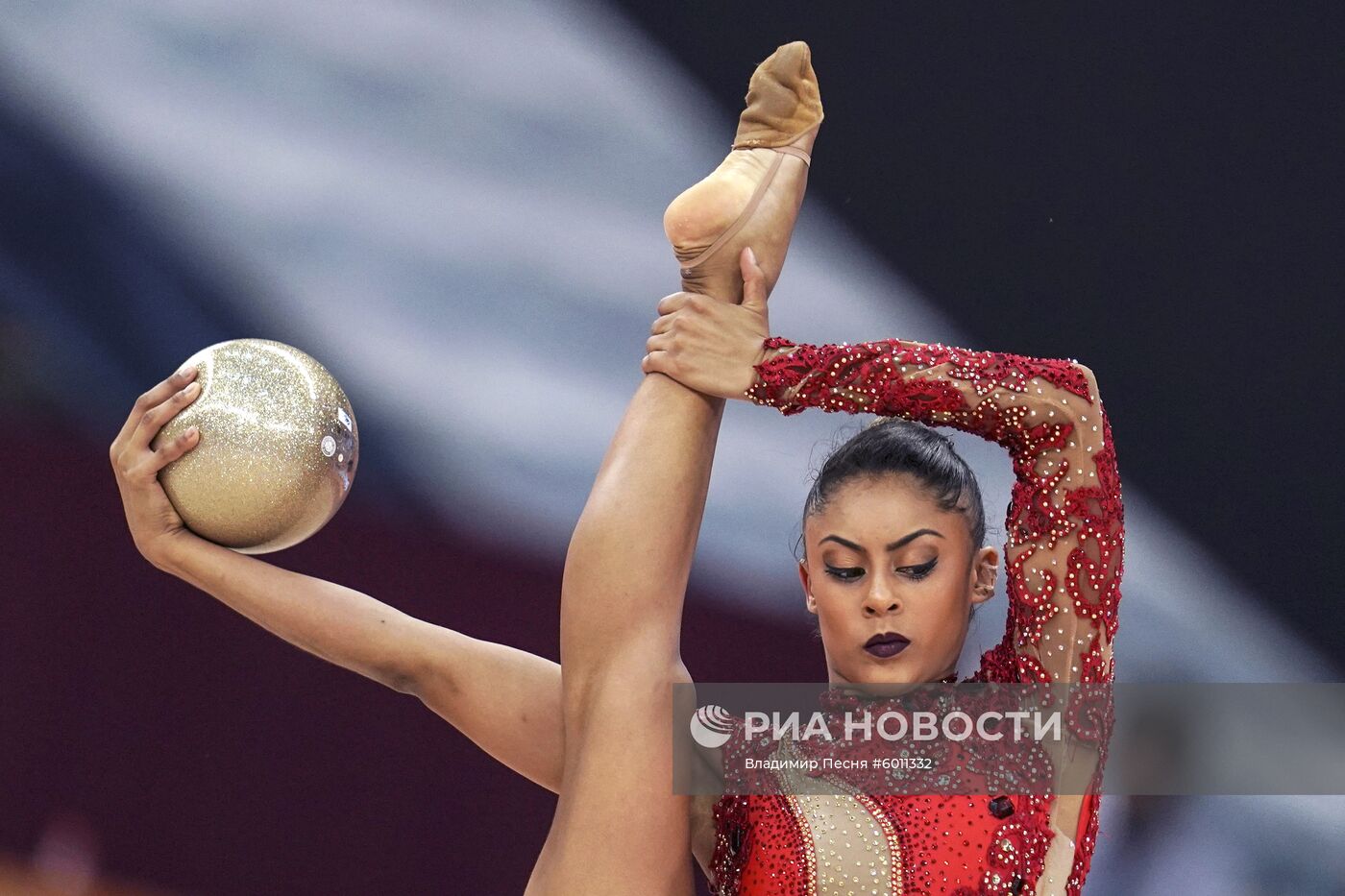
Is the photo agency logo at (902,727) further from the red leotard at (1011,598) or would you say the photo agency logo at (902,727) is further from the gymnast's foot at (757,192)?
the gymnast's foot at (757,192)

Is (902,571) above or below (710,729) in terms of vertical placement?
above

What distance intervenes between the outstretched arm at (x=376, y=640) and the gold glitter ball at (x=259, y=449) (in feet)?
0.11

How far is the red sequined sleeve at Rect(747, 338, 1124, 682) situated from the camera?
1.74 m

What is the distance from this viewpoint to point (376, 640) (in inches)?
76.5

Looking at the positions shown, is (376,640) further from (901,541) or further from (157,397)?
(901,541)

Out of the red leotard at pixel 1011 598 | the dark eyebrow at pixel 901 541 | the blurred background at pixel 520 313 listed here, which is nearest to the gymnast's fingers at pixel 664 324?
the red leotard at pixel 1011 598

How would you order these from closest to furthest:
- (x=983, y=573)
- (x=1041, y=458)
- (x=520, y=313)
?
(x=1041, y=458)
(x=983, y=573)
(x=520, y=313)

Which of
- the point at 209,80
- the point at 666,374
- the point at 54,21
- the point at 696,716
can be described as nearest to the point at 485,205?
the point at 209,80

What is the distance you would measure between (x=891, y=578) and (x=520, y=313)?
113 cm

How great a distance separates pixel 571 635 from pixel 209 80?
1.44 metres

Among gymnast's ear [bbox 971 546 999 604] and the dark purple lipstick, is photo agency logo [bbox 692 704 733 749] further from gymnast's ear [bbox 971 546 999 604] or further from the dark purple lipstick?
gymnast's ear [bbox 971 546 999 604]

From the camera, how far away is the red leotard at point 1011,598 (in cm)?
172

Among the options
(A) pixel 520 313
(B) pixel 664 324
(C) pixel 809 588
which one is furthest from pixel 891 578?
(A) pixel 520 313

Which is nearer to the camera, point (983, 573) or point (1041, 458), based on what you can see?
point (1041, 458)
